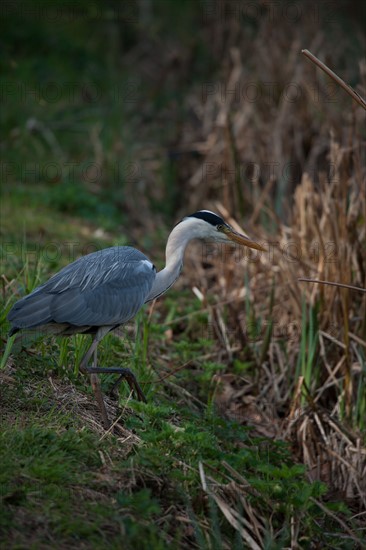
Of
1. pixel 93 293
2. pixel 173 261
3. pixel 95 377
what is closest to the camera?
pixel 95 377

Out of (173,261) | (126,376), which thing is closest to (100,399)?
(126,376)

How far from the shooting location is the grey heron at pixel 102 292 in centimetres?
516

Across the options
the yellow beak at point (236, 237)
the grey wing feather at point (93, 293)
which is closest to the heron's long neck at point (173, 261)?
the grey wing feather at point (93, 293)

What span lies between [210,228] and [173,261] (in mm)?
350

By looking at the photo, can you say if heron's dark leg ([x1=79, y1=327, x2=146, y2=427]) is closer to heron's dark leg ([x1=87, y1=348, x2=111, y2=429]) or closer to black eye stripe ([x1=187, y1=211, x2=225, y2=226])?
heron's dark leg ([x1=87, y1=348, x2=111, y2=429])

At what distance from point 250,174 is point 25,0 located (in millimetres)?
5589

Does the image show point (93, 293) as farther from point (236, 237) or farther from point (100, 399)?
point (236, 237)

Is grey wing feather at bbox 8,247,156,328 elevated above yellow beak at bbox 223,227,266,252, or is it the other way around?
yellow beak at bbox 223,227,266,252

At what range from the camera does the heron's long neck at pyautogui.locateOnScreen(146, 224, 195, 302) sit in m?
5.96

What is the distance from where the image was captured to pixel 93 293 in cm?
548

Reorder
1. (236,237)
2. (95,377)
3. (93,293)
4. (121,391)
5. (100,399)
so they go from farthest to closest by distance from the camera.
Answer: (236,237) < (121,391) < (93,293) < (95,377) < (100,399)

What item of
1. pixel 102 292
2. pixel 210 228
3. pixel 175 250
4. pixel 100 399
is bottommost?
pixel 100 399

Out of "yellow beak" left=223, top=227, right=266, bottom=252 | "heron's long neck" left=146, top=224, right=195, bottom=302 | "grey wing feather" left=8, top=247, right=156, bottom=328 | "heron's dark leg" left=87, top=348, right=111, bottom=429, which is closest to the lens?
"heron's dark leg" left=87, top=348, right=111, bottom=429

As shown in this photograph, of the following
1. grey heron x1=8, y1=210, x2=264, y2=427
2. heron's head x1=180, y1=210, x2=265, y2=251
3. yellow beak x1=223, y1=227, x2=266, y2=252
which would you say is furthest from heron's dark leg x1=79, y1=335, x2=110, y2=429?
yellow beak x1=223, y1=227, x2=266, y2=252
